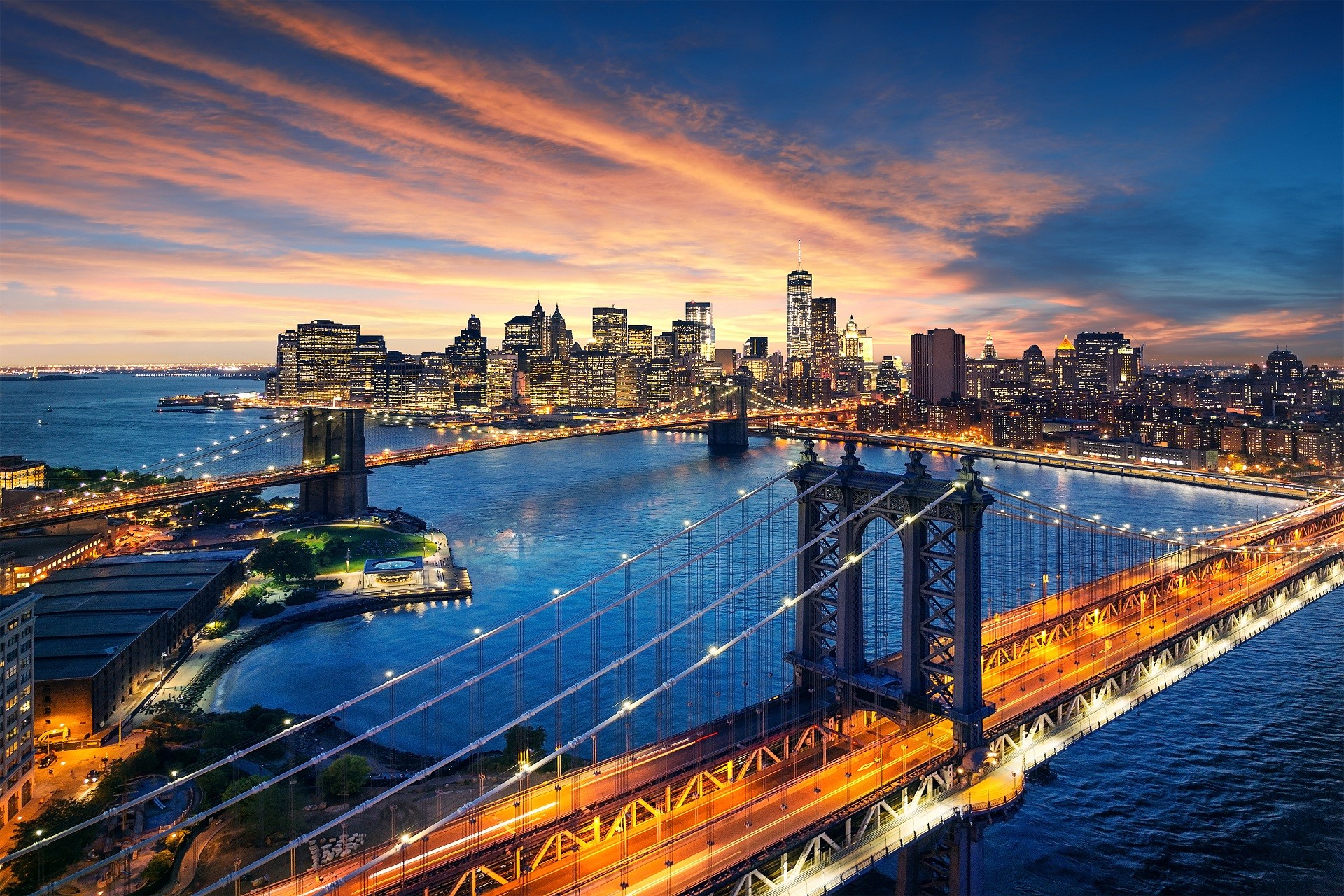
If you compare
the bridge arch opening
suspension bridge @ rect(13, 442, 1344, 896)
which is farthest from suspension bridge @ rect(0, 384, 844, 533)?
the bridge arch opening

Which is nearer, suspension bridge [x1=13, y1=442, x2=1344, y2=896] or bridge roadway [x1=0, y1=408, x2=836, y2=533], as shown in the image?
suspension bridge [x1=13, y1=442, x2=1344, y2=896]

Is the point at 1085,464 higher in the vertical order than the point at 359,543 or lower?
higher

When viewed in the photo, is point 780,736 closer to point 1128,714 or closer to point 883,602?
point 1128,714

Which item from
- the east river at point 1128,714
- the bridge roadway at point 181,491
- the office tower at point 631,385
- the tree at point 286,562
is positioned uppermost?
the office tower at point 631,385

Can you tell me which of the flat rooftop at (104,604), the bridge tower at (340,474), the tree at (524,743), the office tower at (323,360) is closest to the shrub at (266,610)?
the flat rooftop at (104,604)

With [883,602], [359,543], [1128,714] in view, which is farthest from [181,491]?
[1128,714]

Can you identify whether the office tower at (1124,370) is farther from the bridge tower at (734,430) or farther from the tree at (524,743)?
the tree at (524,743)

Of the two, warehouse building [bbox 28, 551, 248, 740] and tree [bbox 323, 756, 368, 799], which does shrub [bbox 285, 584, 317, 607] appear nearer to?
warehouse building [bbox 28, 551, 248, 740]
